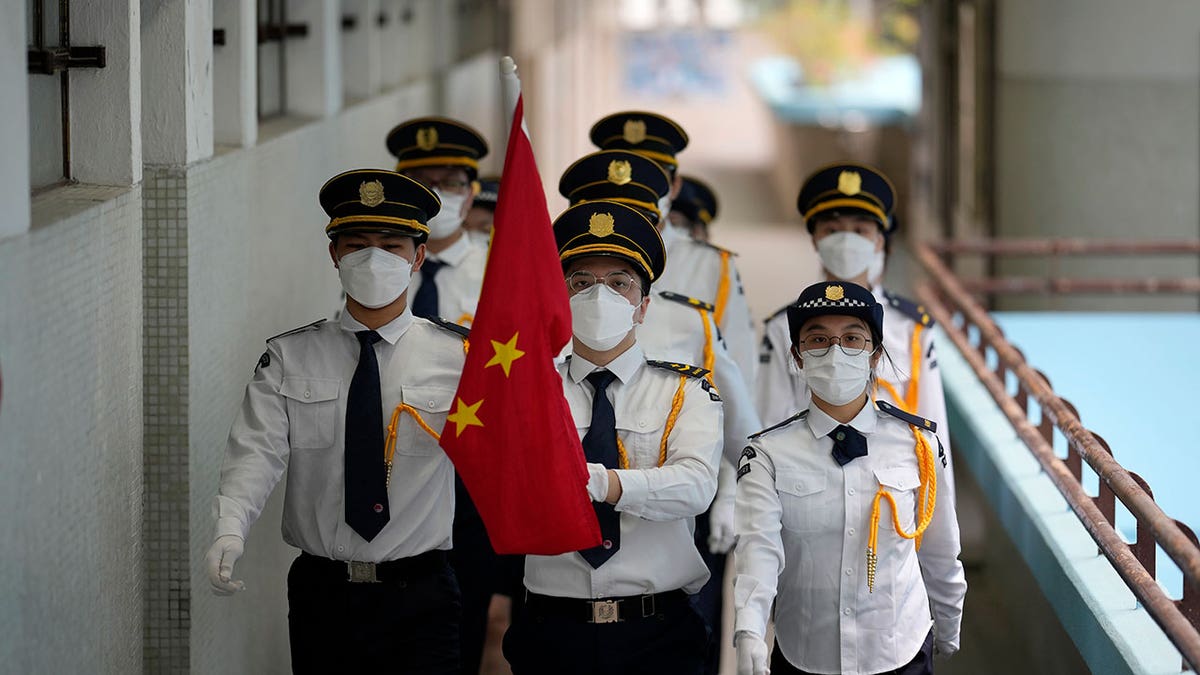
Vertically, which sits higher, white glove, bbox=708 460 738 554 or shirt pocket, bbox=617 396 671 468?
shirt pocket, bbox=617 396 671 468

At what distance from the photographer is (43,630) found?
11.4ft

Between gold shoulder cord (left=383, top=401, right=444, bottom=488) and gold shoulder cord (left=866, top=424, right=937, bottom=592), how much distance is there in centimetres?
100

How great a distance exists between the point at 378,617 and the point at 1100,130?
6.79 metres

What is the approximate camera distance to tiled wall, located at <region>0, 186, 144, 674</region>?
3318 mm

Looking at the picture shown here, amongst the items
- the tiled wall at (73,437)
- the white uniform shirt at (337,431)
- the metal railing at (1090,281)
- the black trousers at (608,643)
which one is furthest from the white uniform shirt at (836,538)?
the metal railing at (1090,281)

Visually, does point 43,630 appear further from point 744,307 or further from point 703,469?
point 744,307

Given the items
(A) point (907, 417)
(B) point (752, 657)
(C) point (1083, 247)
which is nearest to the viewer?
(B) point (752, 657)

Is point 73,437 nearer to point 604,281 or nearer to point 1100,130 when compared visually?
point 604,281

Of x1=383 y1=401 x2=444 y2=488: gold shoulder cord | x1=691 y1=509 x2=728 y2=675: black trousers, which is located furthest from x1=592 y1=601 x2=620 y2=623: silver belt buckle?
x1=383 y1=401 x2=444 y2=488: gold shoulder cord

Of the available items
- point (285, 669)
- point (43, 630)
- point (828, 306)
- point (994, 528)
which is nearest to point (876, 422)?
point (828, 306)

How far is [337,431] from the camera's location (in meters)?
3.93

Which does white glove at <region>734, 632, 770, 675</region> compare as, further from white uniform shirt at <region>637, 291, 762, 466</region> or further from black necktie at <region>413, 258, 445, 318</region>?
black necktie at <region>413, 258, 445, 318</region>

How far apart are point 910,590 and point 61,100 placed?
2281mm

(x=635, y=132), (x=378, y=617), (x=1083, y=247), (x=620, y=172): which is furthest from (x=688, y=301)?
(x=1083, y=247)
